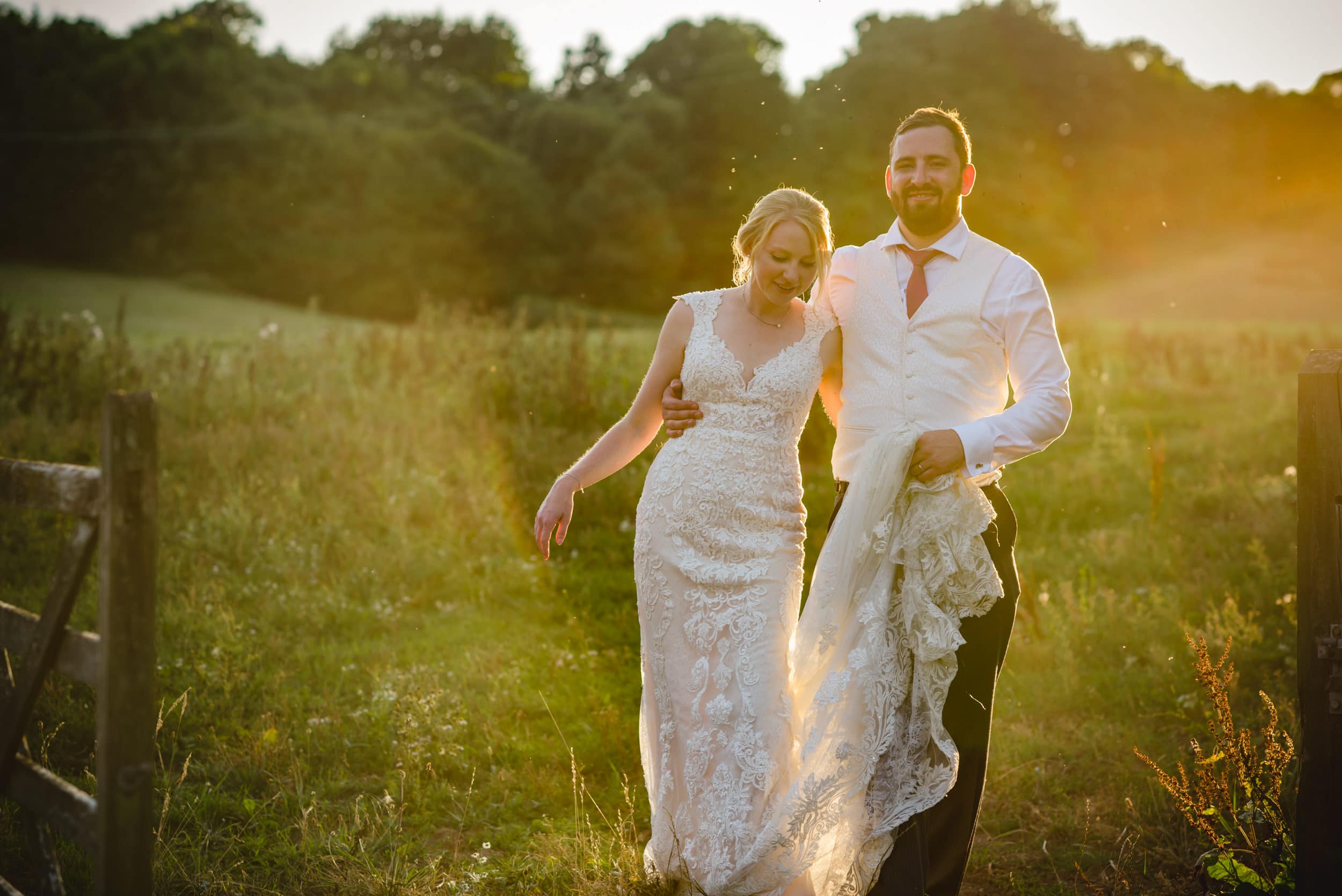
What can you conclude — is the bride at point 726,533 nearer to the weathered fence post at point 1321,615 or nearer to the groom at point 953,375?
the groom at point 953,375

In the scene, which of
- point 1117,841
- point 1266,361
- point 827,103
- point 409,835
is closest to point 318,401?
point 409,835

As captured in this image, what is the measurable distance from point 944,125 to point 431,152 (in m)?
39.0

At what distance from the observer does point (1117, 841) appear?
4016 mm

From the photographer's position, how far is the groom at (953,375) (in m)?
3.18

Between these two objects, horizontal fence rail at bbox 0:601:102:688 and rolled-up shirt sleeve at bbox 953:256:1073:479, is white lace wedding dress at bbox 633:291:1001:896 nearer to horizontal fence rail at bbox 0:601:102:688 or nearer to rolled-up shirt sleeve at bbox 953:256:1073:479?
Result: rolled-up shirt sleeve at bbox 953:256:1073:479

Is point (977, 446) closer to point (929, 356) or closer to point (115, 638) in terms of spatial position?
point (929, 356)

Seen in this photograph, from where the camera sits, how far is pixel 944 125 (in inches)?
134

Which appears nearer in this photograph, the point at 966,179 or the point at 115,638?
the point at 115,638

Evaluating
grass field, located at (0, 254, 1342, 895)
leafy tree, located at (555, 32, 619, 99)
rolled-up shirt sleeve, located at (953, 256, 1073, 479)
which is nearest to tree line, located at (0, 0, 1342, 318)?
leafy tree, located at (555, 32, 619, 99)

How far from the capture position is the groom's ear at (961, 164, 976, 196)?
3.46m

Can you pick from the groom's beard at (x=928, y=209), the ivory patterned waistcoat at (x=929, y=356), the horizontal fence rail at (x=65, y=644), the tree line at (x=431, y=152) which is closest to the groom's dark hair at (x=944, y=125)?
the groom's beard at (x=928, y=209)

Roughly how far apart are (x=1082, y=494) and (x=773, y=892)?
6561 mm

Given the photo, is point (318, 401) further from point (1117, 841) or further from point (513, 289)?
point (513, 289)

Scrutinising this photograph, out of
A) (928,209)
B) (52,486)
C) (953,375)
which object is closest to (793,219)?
(928,209)
